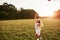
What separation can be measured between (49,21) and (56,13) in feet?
0.49

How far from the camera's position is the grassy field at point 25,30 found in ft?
Result: 6.74

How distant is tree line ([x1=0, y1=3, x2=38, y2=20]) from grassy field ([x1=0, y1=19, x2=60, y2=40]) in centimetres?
7

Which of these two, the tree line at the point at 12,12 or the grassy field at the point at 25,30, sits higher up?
the tree line at the point at 12,12

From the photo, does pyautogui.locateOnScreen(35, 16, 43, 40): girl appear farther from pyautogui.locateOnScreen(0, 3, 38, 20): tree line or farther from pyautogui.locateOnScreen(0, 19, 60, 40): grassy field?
pyautogui.locateOnScreen(0, 3, 38, 20): tree line

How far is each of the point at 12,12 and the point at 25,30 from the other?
330 mm

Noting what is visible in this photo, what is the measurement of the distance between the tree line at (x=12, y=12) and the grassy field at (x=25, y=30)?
74 mm

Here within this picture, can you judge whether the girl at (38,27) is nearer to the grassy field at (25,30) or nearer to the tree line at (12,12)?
the grassy field at (25,30)

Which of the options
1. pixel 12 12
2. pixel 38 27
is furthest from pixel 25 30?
pixel 12 12

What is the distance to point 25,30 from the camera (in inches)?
81.9


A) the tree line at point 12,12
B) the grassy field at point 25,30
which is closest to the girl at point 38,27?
the grassy field at point 25,30

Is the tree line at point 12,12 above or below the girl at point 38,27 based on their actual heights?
above

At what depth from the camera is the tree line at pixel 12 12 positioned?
215 centimetres

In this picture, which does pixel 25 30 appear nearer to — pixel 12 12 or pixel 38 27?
pixel 38 27

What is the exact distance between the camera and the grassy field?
205 centimetres
